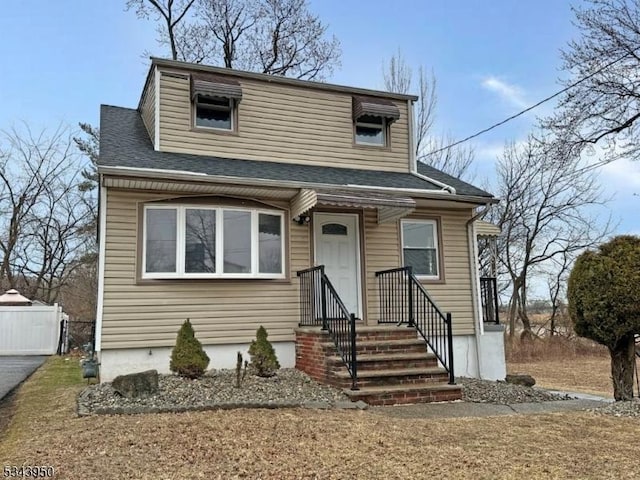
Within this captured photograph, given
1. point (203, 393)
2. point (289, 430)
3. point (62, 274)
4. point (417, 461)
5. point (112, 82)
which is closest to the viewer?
point (417, 461)

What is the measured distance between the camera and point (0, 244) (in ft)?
70.6

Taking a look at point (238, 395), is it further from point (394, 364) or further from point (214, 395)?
point (394, 364)

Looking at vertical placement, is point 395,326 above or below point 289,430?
above

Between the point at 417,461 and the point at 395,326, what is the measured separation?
4.26m

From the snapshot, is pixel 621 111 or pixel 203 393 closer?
pixel 203 393

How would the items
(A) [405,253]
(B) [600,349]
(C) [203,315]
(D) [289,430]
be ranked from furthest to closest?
(B) [600,349] < (A) [405,253] < (C) [203,315] < (D) [289,430]

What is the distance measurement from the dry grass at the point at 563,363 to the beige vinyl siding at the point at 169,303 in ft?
21.9

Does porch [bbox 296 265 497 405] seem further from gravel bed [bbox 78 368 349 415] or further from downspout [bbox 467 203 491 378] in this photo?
downspout [bbox 467 203 491 378]

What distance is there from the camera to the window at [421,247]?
967 centimetres

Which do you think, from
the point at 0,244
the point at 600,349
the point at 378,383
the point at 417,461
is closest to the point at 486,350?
the point at 378,383

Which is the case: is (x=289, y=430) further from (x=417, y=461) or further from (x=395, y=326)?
(x=395, y=326)

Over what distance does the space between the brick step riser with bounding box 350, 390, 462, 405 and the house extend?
30cm

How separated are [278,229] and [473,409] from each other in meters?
4.18

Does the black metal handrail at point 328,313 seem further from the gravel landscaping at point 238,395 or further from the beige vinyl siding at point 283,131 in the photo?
the beige vinyl siding at point 283,131
